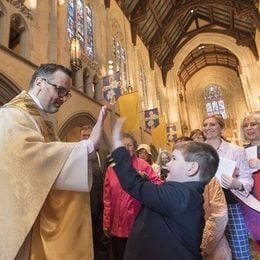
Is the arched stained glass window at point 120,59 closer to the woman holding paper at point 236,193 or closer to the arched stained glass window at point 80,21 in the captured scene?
the arched stained glass window at point 80,21

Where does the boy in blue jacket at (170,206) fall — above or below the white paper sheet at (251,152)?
below

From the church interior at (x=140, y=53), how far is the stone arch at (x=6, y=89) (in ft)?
0.06

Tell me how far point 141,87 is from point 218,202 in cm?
1290

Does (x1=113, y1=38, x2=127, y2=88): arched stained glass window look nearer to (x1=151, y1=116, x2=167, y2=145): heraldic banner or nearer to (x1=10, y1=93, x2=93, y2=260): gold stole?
(x1=151, y1=116, x2=167, y2=145): heraldic banner

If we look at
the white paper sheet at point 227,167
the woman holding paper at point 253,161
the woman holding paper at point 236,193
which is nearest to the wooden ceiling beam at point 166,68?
the woman holding paper at point 253,161

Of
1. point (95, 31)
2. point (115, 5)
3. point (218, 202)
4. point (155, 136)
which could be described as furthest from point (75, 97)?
point (115, 5)

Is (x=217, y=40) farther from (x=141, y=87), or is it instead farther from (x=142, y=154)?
(x=142, y=154)

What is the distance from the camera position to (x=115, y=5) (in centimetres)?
1231

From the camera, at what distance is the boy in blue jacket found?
1271 millimetres

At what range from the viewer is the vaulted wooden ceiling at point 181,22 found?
14.0 m

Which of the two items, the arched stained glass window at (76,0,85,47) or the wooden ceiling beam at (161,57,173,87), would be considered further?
the wooden ceiling beam at (161,57,173,87)

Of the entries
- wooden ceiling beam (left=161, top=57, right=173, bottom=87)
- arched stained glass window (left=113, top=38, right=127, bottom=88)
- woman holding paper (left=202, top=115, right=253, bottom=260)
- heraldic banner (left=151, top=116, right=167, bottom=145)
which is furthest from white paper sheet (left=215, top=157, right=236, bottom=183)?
wooden ceiling beam (left=161, top=57, right=173, bottom=87)

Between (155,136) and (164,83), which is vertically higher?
(164,83)

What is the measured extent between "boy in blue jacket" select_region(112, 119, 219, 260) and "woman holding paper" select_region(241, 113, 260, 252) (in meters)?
1.09
